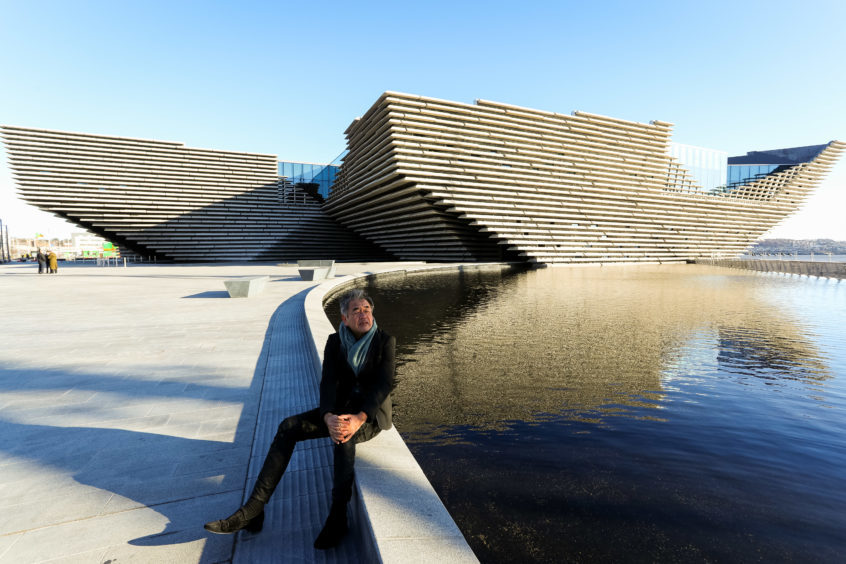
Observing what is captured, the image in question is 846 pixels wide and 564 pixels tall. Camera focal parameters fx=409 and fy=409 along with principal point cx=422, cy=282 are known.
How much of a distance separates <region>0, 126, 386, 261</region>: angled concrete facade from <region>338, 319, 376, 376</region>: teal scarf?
→ 45.4m

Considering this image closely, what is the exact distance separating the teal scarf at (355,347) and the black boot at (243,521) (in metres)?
0.92

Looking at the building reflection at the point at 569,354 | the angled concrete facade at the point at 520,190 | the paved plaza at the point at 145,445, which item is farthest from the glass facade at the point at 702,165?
Result: the paved plaza at the point at 145,445

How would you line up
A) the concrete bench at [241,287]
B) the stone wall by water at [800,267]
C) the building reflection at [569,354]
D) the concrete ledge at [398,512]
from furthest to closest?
the stone wall by water at [800,267], the concrete bench at [241,287], the building reflection at [569,354], the concrete ledge at [398,512]

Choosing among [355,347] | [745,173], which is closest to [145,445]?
[355,347]

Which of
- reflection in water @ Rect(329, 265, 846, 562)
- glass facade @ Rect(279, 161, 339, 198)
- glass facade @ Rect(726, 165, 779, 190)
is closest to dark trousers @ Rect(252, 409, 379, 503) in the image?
reflection in water @ Rect(329, 265, 846, 562)

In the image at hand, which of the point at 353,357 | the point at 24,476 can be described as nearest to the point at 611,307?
the point at 353,357

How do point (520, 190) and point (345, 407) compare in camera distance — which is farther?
point (520, 190)

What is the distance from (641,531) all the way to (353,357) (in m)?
2.53

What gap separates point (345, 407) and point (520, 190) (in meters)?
33.8

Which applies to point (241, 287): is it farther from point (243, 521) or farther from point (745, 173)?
point (745, 173)

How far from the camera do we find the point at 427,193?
31.9 m

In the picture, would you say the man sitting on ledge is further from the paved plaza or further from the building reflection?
the building reflection

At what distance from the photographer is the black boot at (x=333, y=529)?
225cm

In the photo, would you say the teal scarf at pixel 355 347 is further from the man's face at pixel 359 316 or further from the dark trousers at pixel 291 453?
the dark trousers at pixel 291 453
